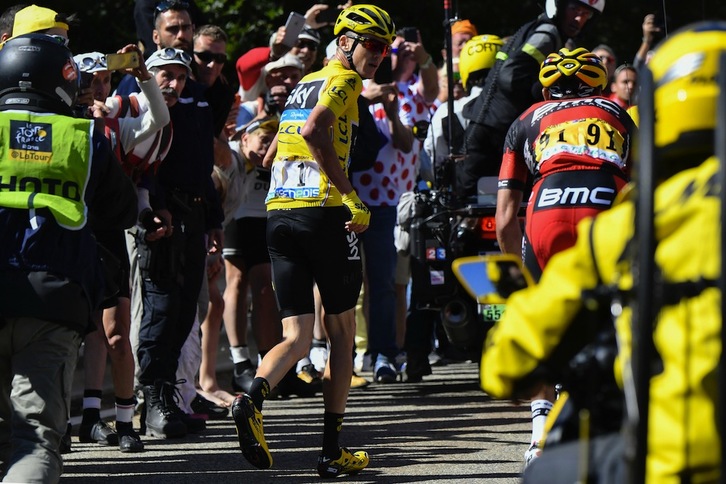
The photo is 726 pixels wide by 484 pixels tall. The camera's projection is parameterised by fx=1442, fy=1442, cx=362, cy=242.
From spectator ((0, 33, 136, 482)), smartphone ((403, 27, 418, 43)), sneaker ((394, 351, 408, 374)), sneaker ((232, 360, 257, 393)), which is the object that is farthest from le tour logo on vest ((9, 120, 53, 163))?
smartphone ((403, 27, 418, 43))

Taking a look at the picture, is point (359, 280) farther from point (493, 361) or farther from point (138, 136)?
point (493, 361)

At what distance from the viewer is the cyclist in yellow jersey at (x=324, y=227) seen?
688 cm

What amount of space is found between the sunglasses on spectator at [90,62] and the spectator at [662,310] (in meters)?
4.67

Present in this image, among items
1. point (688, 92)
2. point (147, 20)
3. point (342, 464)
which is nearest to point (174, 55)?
point (147, 20)

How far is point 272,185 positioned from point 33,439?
2449 mm

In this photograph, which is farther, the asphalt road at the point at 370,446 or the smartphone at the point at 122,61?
the smartphone at the point at 122,61

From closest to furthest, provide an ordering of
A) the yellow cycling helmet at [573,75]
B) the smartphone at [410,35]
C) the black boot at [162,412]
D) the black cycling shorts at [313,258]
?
the yellow cycling helmet at [573,75], the black cycling shorts at [313,258], the black boot at [162,412], the smartphone at [410,35]

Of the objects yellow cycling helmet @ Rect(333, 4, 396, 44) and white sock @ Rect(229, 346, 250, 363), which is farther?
white sock @ Rect(229, 346, 250, 363)

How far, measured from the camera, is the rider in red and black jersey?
254 inches

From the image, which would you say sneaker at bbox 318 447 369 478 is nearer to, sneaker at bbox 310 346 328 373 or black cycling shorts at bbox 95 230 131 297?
black cycling shorts at bbox 95 230 131 297

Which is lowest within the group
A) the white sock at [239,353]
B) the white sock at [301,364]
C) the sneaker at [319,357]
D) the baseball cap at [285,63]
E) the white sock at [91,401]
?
the sneaker at [319,357]

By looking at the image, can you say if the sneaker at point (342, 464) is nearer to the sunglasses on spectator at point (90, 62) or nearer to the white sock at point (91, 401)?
the white sock at point (91, 401)

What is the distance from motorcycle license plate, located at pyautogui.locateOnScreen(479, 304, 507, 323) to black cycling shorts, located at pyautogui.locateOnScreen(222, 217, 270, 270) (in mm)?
1581

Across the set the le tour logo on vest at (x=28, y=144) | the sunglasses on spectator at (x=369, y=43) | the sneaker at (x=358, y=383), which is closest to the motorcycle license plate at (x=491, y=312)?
the sneaker at (x=358, y=383)
